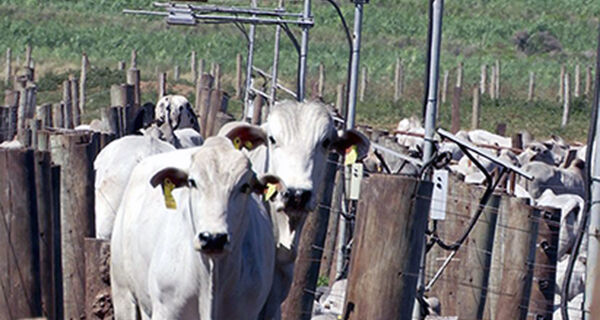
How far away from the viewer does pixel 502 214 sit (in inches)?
413

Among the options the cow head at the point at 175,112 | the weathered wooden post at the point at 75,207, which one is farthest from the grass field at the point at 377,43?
the weathered wooden post at the point at 75,207

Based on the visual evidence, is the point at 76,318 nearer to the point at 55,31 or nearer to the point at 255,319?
the point at 255,319

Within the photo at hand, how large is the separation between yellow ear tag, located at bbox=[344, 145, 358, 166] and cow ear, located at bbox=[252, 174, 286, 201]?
1.40 meters

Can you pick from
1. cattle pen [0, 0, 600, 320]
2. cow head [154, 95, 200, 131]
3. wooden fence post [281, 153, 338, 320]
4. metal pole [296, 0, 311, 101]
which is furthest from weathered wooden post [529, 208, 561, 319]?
cow head [154, 95, 200, 131]

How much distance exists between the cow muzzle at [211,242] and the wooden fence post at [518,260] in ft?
10.2

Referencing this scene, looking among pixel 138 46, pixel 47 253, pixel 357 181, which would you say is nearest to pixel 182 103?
pixel 357 181

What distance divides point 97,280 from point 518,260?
3.00 m

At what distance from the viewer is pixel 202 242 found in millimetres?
7555

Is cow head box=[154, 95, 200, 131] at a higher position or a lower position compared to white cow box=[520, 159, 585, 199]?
higher

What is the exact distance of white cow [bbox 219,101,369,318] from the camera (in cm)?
885

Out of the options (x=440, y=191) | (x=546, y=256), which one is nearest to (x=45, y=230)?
(x=440, y=191)

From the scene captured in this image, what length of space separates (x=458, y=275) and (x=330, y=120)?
2.77m

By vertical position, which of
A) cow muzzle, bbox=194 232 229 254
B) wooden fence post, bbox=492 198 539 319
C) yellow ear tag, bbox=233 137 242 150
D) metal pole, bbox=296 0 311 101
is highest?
metal pole, bbox=296 0 311 101

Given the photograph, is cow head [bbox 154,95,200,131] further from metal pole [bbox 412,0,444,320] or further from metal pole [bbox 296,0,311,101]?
metal pole [bbox 412,0,444,320]
